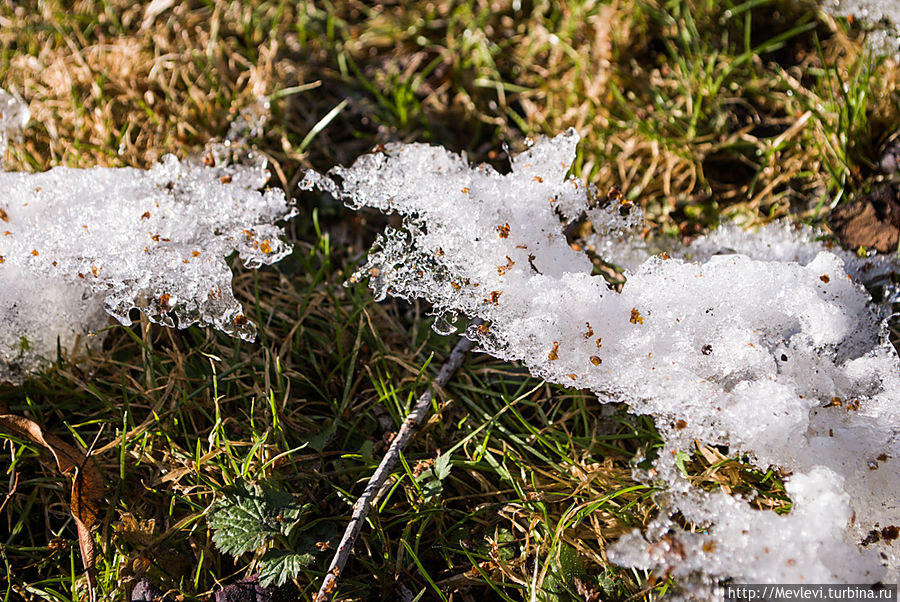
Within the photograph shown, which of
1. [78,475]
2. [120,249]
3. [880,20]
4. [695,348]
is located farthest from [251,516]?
[880,20]

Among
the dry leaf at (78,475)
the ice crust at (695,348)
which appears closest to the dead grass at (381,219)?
the dry leaf at (78,475)

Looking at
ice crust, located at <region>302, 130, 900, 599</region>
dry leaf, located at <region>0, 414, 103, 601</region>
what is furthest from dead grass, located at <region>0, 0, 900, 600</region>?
ice crust, located at <region>302, 130, 900, 599</region>

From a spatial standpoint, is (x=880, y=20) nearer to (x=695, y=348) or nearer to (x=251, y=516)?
(x=695, y=348)

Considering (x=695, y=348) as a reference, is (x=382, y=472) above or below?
below

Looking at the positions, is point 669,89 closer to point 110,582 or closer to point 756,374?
point 756,374

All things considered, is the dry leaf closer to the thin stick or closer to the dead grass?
the dead grass
